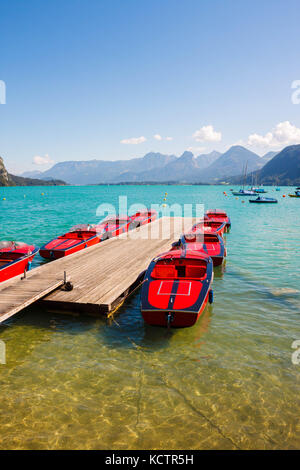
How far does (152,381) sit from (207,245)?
40.9 feet

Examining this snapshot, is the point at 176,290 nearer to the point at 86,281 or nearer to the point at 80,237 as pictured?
the point at 86,281

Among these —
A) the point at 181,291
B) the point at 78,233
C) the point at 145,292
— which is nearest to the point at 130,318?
the point at 145,292

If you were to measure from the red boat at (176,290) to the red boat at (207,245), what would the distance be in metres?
3.88

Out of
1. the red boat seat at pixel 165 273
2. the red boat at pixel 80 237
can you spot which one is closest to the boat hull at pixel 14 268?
the red boat at pixel 80 237

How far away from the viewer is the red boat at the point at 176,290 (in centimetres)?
1037

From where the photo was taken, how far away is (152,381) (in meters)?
8.56

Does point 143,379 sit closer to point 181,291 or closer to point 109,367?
point 109,367

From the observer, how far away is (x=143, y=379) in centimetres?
863

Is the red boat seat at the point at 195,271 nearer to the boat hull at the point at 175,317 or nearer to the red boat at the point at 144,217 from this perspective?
the boat hull at the point at 175,317

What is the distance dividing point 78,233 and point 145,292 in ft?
44.3

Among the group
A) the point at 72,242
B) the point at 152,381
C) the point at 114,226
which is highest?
the point at 114,226

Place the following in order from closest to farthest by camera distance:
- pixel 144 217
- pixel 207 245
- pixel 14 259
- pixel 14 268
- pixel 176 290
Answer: pixel 176 290 → pixel 14 268 → pixel 14 259 → pixel 207 245 → pixel 144 217

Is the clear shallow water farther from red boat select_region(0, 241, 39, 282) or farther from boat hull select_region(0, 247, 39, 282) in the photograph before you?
red boat select_region(0, 241, 39, 282)

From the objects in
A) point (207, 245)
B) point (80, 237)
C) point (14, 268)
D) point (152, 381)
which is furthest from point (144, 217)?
point (152, 381)
